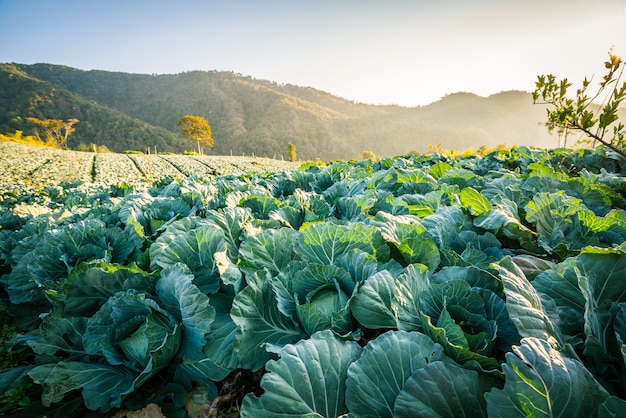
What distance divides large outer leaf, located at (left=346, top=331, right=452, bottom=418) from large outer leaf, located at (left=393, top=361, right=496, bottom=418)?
0.20ft

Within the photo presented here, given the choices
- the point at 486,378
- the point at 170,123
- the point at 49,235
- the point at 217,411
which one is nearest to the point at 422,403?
the point at 486,378

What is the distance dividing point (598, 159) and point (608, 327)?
187 inches

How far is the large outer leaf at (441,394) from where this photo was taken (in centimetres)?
65

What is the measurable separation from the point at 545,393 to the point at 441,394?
199mm

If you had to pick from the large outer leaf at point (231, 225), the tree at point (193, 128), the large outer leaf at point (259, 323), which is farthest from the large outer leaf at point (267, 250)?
the tree at point (193, 128)

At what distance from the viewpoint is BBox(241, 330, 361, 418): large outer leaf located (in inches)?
29.1

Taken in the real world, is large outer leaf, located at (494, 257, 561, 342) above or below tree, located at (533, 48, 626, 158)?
below

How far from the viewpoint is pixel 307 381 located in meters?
0.77

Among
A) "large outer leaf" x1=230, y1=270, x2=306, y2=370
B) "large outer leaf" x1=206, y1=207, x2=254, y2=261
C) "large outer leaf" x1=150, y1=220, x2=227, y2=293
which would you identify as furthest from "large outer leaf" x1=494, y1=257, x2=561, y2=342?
"large outer leaf" x1=206, y1=207, x2=254, y2=261

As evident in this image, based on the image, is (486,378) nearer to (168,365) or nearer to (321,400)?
(321,400)

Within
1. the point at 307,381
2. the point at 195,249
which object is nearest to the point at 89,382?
A: the point at 195,249

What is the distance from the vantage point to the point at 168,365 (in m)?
1.28

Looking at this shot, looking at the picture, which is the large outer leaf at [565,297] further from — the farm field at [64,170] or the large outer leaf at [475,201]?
the farm field at [64,170]

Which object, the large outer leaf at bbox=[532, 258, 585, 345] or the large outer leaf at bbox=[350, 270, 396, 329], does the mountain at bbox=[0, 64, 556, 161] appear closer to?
the large outer leaf at bbox=[350, 270, 396, 329]
